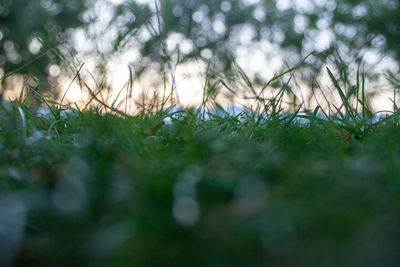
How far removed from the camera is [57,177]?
58 cm

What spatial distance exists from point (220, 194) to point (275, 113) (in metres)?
0.74

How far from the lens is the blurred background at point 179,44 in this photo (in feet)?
4.22

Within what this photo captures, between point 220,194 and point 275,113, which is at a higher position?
point 275,113

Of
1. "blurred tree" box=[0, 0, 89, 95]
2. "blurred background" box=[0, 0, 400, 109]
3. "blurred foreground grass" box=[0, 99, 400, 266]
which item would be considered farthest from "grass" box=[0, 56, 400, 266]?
"blurred tree" box=[0, 0, 89, 95]

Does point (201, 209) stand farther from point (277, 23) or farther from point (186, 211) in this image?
point (277, 23)

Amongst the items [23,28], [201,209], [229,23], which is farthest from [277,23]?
[201,209]

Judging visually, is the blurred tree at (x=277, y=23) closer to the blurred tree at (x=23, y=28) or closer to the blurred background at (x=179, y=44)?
the blurred background at (x=179, y=44)

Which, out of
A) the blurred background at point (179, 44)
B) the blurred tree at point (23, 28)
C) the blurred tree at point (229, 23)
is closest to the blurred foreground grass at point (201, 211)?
the blurred background at point (179, 44)

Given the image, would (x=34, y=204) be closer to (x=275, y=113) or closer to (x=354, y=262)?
(x=354, y=262)

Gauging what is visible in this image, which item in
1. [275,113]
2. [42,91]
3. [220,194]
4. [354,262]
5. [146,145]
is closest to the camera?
[354,262]

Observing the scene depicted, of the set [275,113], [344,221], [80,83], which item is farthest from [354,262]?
[80,83]

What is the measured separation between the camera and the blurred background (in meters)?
1.29

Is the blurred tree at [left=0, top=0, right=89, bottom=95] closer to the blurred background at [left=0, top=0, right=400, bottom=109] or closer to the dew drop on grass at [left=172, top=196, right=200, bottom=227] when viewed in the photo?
the blurred background at [left=0, top=0, right=400, bottom=109]

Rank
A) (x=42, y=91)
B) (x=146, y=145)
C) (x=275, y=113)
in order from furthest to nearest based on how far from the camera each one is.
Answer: (x=42, y=91) → (x=275, y=113) → (x=146, y=145)
